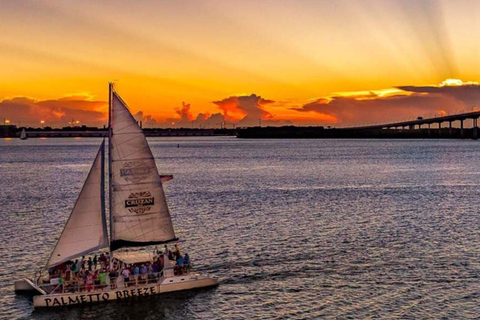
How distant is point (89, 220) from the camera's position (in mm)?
36469

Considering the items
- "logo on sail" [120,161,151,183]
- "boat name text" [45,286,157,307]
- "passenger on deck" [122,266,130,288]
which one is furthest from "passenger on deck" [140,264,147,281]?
"logo on sail" [120,161,151,183]

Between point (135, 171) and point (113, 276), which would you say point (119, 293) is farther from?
point (135, 171)

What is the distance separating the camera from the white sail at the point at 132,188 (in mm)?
35469

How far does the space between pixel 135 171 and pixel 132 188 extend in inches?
36.6

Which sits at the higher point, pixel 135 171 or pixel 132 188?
pixel 135 171

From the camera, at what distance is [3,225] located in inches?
2307

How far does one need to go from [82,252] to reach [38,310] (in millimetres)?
3800

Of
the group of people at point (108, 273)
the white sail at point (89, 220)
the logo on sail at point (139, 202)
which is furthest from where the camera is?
the logo on sail at point (139, 202)

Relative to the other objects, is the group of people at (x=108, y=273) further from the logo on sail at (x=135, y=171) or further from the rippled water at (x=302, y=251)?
the logo on sail at (x=135, y=171)

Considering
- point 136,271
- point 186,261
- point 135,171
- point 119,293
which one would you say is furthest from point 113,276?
point 135,171

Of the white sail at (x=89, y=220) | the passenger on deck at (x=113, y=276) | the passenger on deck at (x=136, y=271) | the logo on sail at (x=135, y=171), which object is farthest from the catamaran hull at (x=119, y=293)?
the logo on sail at (x=135, y=171)

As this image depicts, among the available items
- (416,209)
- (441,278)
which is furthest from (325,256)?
(416,209)

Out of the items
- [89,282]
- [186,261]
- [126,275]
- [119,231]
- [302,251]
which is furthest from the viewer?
[302,251]

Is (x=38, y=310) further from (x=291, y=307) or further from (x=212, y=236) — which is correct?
(x=212, y=236)
